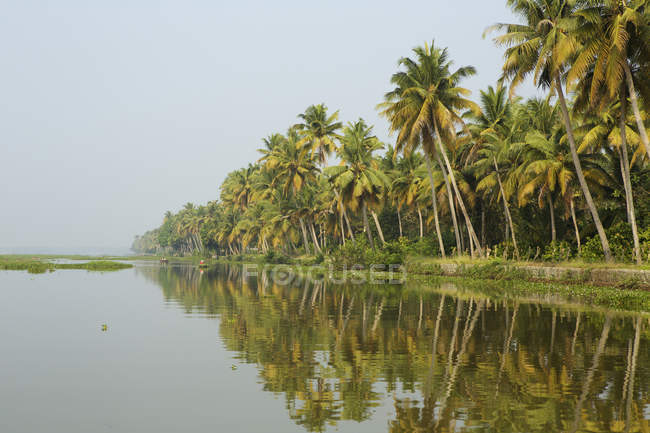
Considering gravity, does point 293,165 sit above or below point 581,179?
above

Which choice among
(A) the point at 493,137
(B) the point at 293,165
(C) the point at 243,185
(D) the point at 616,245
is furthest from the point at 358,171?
(C) the point at 243,185

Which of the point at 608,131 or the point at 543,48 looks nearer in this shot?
the point at 543,48

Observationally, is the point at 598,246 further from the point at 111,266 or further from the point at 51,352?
the point at 111,266

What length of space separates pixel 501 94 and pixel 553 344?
29.0 metres

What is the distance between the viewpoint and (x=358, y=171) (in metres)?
47.2

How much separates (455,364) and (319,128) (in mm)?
43926

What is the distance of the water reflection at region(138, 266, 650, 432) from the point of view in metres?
7.19

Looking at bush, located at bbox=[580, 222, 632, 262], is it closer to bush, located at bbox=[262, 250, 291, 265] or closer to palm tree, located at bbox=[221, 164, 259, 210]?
bush, located at bbox=[262, 250, 291, 265]

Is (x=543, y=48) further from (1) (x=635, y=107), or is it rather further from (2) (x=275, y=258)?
(2) (x=275, y=258)

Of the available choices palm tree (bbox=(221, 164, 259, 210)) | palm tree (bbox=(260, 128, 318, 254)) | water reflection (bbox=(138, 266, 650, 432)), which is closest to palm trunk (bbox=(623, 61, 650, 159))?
water reflection (bbox=(138, 266, 650, 432))

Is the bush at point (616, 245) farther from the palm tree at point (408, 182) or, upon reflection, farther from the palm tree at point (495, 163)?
the palm tree at point (408, 182)

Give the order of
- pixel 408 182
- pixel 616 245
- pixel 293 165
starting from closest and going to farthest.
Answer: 1. pixel 616 245
2. pixel 408 182
3. pixel 293 165

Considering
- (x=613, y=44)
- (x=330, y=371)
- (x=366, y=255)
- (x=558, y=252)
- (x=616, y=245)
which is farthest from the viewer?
(x=366, y=255)

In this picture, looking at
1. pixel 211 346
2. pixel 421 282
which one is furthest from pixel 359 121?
pixel 211 346
